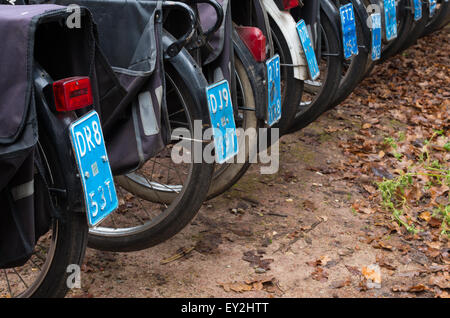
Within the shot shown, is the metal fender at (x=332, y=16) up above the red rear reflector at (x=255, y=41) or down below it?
below

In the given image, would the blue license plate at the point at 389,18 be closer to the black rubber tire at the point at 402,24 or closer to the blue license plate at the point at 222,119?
the black rubber tire at the point at 402,24

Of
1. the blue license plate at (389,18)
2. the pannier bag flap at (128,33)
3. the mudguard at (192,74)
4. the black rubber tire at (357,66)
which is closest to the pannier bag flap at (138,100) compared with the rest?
the pannier bag flap at (128,33)

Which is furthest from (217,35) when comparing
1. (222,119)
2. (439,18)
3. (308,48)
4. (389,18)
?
(439,18)

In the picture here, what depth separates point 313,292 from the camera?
10.7 ft

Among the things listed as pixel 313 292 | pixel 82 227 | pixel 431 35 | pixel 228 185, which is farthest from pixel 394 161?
pixel 431 35

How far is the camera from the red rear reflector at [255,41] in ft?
12.1

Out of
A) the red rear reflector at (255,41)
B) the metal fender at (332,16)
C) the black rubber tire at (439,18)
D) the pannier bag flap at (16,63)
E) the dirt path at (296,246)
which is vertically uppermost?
the pannier bag flap at (16,63)

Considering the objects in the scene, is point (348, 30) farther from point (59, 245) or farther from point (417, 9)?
point (59, 245)

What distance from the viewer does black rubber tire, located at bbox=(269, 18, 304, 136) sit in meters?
4.26

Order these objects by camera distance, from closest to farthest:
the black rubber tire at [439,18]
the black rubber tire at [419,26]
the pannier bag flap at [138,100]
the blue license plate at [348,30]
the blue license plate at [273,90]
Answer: the pannier bag flap at [138,100] < the blue license plate at [273,90] < the blue license plate at [348,30] < the black rubber tire at [419,26] < the black rubber tire at [439,18]

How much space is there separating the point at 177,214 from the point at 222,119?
1.69ft

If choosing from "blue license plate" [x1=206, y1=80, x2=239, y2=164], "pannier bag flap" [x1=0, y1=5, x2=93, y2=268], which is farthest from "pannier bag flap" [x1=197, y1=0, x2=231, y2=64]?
"pannier bag flap" [x1=0, y1=5, x2=93, y2=268]

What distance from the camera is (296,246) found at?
3.75 meters

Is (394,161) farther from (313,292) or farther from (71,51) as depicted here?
(71,51)
